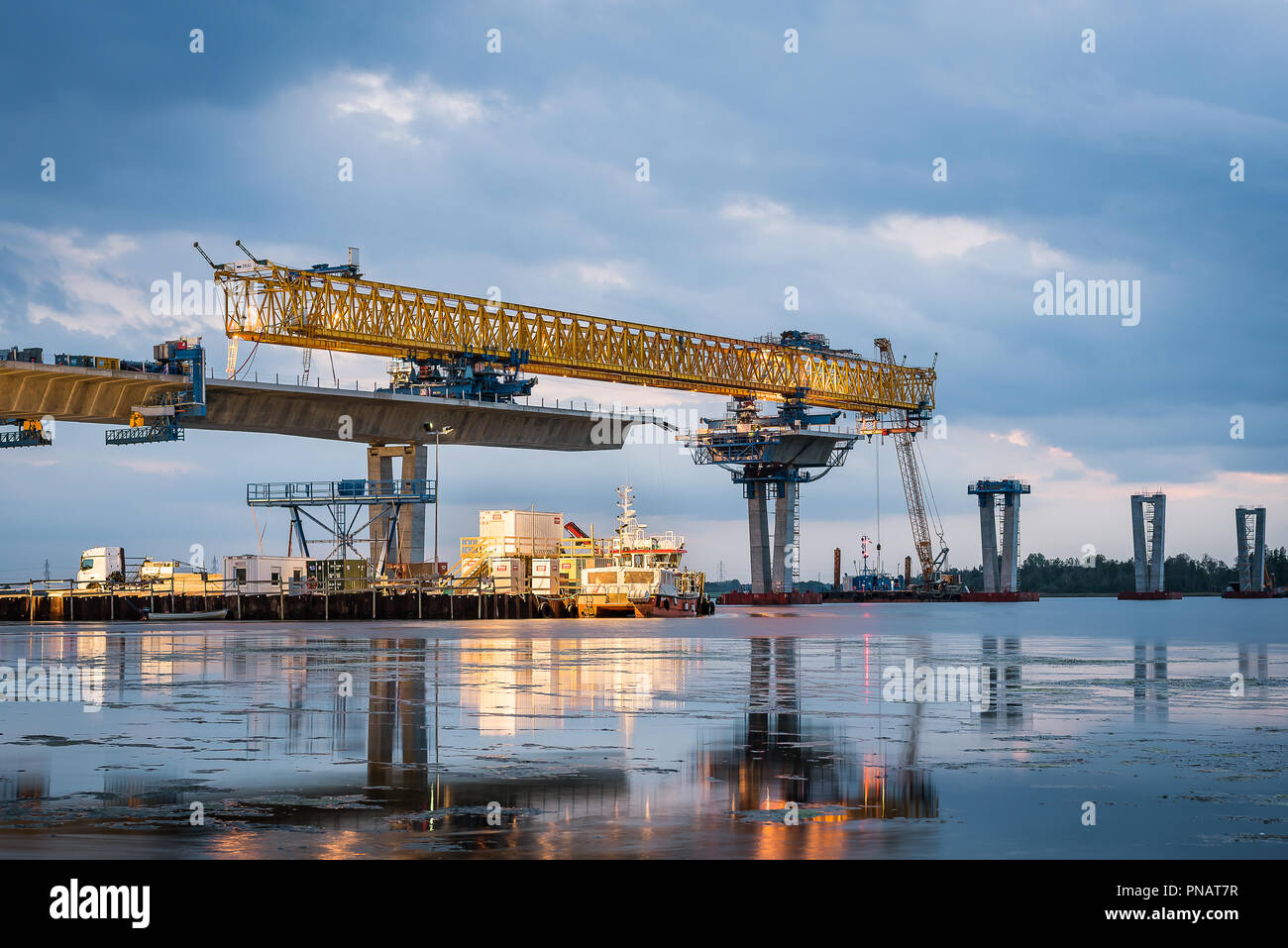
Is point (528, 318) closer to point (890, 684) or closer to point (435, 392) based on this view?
point (435, 392)

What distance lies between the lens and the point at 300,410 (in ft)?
327

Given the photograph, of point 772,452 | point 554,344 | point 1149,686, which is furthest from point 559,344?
point 1149,686

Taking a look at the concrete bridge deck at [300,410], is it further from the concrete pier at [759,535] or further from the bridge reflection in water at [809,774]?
the bridge reflection in water at [809,774]

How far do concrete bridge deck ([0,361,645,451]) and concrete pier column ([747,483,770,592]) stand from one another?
4076 cm

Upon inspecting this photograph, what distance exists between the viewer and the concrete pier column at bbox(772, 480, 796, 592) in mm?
161375

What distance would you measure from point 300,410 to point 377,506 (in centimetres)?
1086

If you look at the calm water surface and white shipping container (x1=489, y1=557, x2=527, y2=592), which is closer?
→ the calm water surface

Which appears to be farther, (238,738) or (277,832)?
(238,738)

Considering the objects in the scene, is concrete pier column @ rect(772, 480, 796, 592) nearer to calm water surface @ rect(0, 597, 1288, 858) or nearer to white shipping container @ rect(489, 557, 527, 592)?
white shipping container @ rect(489, 557, 527, 592)

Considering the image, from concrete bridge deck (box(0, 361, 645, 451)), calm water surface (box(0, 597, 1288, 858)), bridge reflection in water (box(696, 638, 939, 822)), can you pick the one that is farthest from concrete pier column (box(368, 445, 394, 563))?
bridge reflection in water (box(696, 638, 939, 822))

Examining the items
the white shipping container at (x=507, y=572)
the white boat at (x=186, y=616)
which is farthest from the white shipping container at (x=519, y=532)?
the white boat at (x=186, y=616)
